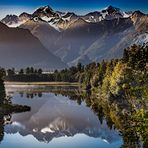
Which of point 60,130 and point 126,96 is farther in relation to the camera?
point 60,130

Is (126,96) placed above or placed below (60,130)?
below

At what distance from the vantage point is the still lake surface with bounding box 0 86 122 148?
47844 mm

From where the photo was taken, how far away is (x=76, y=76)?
601ft

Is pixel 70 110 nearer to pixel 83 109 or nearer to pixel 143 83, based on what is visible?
pixel 83 109

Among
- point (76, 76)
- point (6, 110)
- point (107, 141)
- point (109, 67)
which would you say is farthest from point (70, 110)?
point (76, 76)

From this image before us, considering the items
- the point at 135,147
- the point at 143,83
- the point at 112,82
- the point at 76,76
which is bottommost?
the point at 135,147

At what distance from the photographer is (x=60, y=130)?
62.0m

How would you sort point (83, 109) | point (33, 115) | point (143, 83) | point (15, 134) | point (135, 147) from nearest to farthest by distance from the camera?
1. point (143, 83)
2. point (135, 147)
3. point (15, 134)
4. point (33, 115)
5. point (83, 109)

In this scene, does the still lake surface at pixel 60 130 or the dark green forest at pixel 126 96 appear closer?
the dark green forest at pixel 126 96

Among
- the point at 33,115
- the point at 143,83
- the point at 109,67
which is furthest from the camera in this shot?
the point at 109,67

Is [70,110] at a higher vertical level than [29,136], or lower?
higher

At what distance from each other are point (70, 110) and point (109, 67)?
984 inches

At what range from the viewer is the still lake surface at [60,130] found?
4784 cm

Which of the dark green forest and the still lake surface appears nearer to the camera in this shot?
the dark green forest
